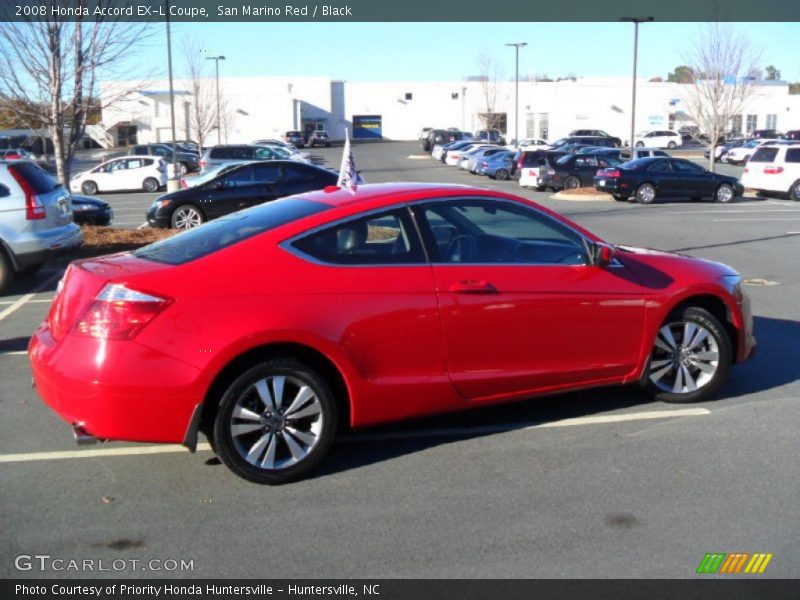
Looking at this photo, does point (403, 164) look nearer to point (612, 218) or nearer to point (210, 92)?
point (210, 92)

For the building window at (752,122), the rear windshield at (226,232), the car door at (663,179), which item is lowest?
the car door at (663,179)

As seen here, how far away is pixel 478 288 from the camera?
5172 millimetres

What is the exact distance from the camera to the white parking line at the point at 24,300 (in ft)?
31.5

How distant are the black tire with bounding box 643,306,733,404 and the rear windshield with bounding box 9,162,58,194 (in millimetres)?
8224

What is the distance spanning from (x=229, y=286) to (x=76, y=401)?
1017mm

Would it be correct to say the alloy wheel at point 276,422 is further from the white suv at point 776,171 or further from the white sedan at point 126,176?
the white sedan at point 126,176

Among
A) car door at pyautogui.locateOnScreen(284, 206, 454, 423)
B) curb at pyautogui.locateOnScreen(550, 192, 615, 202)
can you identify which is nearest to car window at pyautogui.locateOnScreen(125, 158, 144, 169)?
curb at pyautogui.locateOnScreen(550, 192, 615, 202)

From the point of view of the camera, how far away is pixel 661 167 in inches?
1060

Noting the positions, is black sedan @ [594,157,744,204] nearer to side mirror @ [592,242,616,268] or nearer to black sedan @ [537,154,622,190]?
black sedan @ [537,154,622,190]

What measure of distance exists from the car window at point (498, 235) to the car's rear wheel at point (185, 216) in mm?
12301

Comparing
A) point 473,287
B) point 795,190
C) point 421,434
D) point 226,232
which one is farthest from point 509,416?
point 795,190

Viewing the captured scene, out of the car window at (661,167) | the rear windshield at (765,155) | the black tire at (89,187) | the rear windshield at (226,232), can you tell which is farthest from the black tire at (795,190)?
the black tire at (89,187)

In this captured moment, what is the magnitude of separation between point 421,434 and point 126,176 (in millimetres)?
31521

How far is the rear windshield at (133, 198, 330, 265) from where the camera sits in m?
5.02
